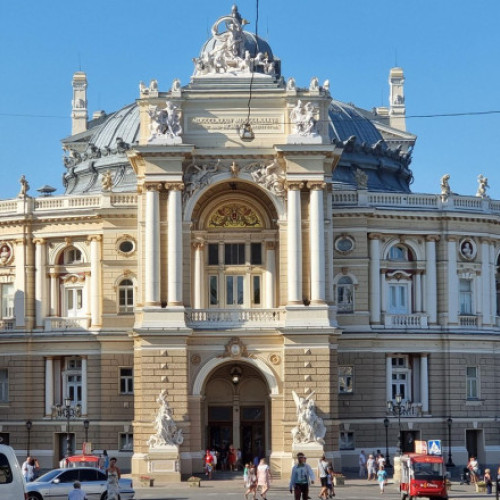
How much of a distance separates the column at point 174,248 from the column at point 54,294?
41.7 ft

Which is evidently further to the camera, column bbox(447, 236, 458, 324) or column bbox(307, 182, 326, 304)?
column bbox(447, 236, 458, 324)

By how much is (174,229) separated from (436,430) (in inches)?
807

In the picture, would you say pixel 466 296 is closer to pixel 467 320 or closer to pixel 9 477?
pixel 467 320

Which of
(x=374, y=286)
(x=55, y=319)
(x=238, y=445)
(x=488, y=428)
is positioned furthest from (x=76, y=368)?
(x=488, y=428)

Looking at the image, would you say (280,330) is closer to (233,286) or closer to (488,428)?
(233,286)

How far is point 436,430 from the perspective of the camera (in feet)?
293

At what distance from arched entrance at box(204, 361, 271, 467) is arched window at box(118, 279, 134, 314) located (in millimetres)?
7568

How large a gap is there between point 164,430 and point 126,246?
14.2m

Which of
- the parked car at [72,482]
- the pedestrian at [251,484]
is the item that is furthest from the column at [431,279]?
the parked car at [72,482]

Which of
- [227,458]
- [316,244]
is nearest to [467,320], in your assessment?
[316,244]

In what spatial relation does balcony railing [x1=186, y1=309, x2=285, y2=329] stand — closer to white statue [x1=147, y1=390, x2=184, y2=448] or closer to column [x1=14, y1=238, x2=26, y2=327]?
white statue [x1=147, y1=390, x2=184, y2=448]

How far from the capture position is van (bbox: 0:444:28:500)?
42.1 meters

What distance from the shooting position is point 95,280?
89312 mm

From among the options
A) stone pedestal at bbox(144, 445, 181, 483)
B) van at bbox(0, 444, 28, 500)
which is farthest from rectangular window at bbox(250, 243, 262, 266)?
van at bbox(0, 444, 28, 500)
